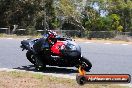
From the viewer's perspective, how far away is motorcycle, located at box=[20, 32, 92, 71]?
1149cm

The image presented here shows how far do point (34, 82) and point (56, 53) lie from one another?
2.67m

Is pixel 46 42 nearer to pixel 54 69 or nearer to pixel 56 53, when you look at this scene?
pixel 56 53

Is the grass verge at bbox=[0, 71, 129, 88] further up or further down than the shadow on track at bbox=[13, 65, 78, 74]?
further up

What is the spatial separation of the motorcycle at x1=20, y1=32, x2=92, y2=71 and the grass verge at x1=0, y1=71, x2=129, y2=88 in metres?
1.46

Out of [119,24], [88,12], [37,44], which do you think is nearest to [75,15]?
[88,12]

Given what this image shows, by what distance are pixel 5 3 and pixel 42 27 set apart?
16.3ft

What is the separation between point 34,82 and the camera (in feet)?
30.1

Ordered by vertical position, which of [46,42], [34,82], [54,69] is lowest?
[54,69]

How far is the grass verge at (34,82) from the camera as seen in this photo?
341 inches

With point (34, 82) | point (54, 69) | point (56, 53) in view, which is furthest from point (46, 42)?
point (34, 82)

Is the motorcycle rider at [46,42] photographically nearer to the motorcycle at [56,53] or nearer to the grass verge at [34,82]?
the motorcycle at [56,53]

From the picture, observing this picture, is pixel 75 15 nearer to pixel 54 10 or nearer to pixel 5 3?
pixel 54 10

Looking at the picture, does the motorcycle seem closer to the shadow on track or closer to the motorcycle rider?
the motorcycle rider

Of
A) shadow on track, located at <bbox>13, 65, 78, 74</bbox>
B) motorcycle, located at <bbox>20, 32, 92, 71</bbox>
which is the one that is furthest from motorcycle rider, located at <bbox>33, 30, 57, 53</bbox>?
shadow on track, located at <bbox>13, 65, 78, 74</bbox>
